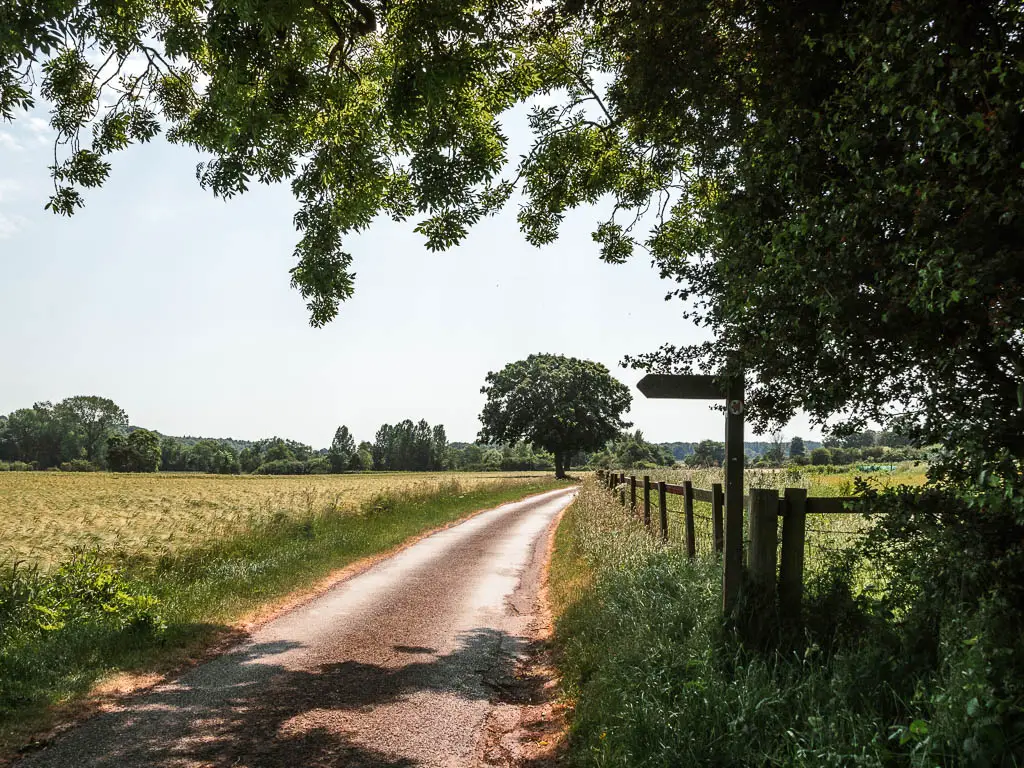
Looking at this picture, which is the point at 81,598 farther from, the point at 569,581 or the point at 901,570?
the point at 901,570

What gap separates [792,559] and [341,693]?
14.2ft

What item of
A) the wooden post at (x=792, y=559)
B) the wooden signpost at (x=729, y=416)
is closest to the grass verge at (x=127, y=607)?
the wooden signpost at (x=729, y=416)

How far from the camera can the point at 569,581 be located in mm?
11445

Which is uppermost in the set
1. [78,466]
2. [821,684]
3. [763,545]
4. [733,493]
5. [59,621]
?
[733,493]

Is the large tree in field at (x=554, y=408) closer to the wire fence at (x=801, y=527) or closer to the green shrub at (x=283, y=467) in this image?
the wire fence at (x=801, y=527)

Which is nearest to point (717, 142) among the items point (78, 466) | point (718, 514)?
point (718, 514)

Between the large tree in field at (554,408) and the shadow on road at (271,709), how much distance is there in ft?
186

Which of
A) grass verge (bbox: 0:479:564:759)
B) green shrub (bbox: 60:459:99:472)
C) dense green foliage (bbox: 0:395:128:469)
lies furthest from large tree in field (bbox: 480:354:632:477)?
dense green foliage (bbox: 0:395:128:469)

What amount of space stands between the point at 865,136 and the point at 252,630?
870 cm

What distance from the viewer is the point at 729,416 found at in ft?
20.1

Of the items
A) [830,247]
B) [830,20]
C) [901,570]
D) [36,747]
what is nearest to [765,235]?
[830,247]

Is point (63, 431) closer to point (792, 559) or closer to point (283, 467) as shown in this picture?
point (283, 467)

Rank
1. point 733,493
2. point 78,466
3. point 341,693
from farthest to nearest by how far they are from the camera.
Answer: point 78,466, point 341,693, point 733,493

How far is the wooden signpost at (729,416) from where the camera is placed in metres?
6.03
